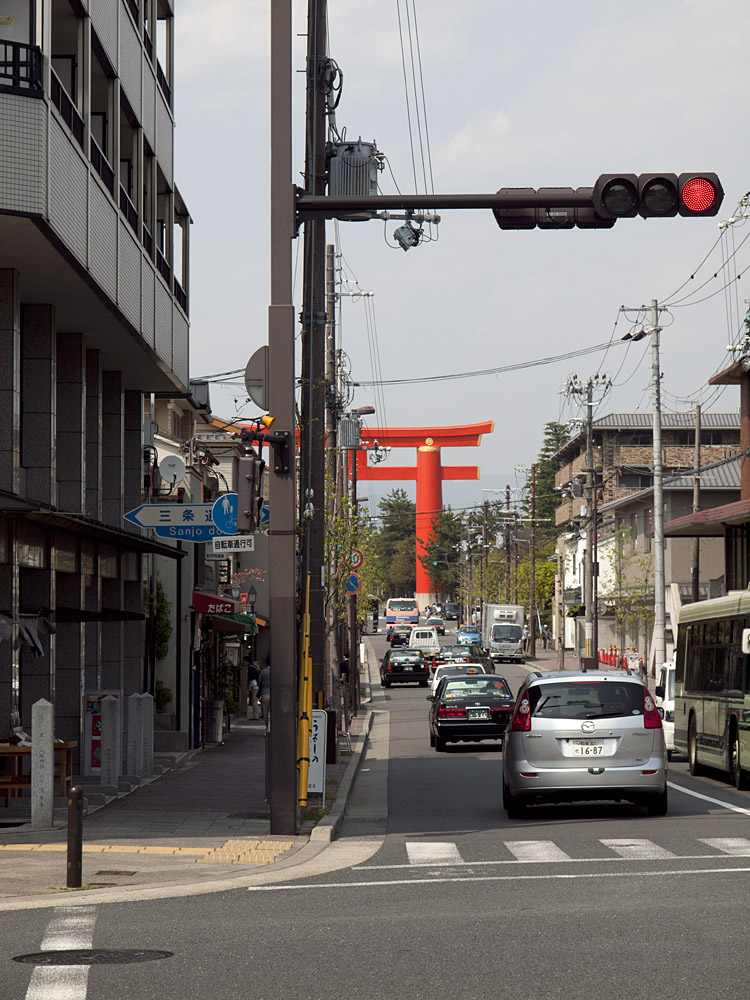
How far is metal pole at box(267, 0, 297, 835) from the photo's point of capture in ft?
47.6

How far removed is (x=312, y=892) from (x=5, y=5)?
11.5 meters

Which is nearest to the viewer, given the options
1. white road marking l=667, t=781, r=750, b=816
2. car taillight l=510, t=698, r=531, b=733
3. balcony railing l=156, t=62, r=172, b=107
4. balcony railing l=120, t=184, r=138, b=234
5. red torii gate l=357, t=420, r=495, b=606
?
car taillight l=510, t=698, r=531, b=733

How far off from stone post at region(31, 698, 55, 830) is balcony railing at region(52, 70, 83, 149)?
7.75 meters

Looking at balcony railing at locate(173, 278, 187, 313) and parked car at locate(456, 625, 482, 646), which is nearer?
balcony railing at locate(173, 278, 187, 313)

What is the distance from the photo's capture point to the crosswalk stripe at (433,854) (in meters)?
12.7

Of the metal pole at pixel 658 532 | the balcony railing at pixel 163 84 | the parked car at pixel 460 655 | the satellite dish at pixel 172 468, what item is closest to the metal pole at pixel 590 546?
the parked car at pixel 460 655

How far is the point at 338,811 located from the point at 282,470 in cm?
480

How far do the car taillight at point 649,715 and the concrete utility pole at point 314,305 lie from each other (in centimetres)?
593

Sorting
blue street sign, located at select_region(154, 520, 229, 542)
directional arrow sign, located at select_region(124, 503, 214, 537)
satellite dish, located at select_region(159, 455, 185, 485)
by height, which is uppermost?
satellite dish, located at select_region(159, 455, 185, 485)

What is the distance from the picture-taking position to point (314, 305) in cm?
2250

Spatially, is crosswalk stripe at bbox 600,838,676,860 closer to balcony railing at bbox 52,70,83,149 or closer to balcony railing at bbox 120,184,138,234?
balcony railing at bbox 52,70,83,149

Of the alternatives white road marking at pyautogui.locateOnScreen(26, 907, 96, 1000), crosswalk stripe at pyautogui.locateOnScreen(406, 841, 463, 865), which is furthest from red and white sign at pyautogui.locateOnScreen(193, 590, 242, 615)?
white road marking at pyautogui.locateOnScreen(26, 907, 96, 1000)

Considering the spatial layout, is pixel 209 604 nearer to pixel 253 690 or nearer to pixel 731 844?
Answer: pixel 253 690

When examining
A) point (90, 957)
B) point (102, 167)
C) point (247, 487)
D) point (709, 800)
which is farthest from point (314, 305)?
point (90, 957)
